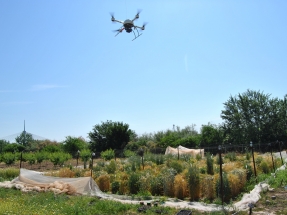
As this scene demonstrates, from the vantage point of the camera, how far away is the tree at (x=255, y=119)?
2620cm

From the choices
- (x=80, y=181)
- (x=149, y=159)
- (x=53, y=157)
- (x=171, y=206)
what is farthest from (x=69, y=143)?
(x=171, y=206)

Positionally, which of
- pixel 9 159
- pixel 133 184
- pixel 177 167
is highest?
pixel 9 159

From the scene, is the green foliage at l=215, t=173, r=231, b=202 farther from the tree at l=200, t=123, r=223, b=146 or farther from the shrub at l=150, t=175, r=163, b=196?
the tree at l=200, t=123, r=223, b=146

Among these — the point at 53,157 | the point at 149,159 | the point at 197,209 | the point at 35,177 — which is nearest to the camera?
the point at 197,209

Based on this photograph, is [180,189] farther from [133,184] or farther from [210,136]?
[210,136]

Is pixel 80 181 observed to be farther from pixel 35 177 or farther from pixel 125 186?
pixel 35 177

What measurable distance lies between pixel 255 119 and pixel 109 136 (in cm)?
1397

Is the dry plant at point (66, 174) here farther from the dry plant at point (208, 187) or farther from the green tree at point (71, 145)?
the green tree at point (71, 145)

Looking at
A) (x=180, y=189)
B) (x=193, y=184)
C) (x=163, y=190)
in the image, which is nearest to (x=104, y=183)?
(x=163, y=190)

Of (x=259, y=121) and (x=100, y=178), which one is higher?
(x=259, y=121)

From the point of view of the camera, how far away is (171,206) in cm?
711

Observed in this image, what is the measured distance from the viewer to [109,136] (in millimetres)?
29469

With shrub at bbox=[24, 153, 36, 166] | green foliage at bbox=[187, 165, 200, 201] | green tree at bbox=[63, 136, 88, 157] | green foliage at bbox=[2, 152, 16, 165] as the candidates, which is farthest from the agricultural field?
green tree at bbox=[63, 136, 88, 157]

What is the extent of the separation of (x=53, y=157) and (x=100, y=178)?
413 inches
